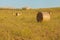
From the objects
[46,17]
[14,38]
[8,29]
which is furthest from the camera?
[46,17]

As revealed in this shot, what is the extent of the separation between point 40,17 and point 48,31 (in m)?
7.42

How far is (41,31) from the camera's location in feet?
43.6

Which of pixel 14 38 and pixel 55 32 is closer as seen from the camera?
pixel 14 38

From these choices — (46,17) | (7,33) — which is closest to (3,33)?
(7,33)

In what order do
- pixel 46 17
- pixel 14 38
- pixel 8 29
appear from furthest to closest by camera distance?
pixel 46 17, pixel 8 29, pixel 14 38

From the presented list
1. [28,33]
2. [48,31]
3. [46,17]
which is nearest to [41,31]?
[48,31]

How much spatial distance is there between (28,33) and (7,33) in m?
1.16

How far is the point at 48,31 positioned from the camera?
13.5 meters

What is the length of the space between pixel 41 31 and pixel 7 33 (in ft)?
7.91

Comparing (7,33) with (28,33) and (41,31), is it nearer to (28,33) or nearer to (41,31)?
(28,33)

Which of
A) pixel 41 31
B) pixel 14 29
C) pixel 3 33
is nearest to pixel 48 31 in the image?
pixel 41 31

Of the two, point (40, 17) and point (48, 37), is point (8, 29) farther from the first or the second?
point (40, 17)

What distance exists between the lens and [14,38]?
37.8 feet

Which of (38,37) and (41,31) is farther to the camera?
(41,31)
